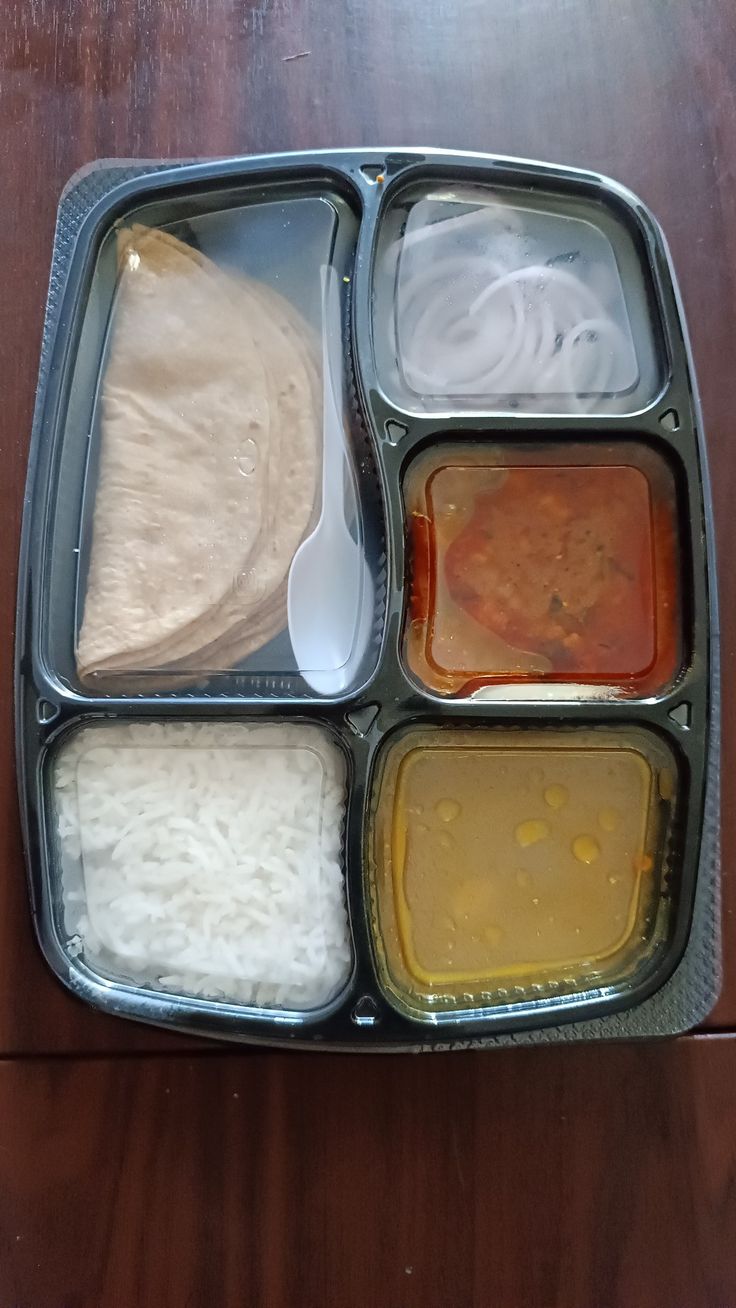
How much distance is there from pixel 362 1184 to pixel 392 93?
1.33 meters

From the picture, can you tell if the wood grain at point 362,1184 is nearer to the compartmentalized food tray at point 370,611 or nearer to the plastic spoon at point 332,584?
the compartmentalized food tray at point 370,611

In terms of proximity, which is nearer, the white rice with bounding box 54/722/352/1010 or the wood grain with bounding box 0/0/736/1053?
the white rice with bounding box 54/722/352/1010

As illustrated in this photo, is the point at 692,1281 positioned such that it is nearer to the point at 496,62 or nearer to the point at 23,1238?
the point at 23,1238

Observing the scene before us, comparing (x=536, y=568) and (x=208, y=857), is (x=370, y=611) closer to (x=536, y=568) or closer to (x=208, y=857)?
(x=536, y=568)

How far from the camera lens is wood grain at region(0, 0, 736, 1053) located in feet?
3.80

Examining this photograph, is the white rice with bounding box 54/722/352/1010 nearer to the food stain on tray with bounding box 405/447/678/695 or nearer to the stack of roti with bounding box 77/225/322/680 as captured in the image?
the stack of roti with bounding box 77/225/322/680

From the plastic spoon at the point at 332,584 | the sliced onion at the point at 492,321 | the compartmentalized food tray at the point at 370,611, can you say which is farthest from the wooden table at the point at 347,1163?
the plastic spoon at the point at 332,584

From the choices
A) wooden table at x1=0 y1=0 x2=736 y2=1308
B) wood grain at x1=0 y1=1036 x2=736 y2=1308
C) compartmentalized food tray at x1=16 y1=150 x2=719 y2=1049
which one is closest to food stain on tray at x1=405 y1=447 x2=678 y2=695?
compartmentalized food tray at x1=16 y1=150 x2=719 y2=1049

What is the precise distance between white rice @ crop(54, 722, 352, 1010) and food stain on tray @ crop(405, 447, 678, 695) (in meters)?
0.20

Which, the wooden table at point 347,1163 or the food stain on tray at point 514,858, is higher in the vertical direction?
the food stain on tray at point 514,858

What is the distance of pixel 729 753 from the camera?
1.07m

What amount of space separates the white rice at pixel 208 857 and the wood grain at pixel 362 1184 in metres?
0.13

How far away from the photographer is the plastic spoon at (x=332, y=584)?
103cm

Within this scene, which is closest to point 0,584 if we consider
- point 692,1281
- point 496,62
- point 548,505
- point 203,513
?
point 203,513
